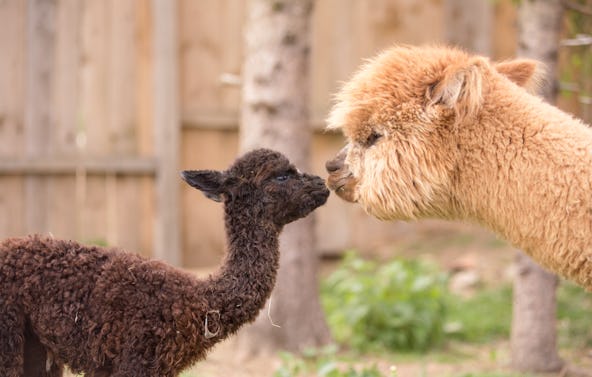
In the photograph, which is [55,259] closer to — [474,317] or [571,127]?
[571,127]

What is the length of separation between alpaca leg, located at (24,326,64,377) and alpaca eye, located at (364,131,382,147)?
1.92 meters

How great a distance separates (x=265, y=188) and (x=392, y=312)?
12.0ft

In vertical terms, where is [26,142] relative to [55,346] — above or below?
above

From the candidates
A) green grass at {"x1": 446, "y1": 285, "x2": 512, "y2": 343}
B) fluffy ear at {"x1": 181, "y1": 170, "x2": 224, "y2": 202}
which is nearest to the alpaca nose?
fluffy ear at {"x1": 181, "y1": 170, "x2": 224, "y2": 202}

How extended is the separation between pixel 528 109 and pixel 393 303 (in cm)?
393

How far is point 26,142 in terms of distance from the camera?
9094mm

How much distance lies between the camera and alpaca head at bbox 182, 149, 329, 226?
431cm

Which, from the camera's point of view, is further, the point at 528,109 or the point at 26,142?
the point at 26,142

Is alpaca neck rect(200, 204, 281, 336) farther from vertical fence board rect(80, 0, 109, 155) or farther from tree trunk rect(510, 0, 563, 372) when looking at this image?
vertical fence board rect(80, 0, 109, 155)

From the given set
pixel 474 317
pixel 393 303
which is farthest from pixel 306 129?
pixel 474 317

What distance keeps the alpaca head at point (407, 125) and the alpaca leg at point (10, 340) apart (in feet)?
5.63

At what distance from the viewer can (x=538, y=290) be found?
6.71 metres

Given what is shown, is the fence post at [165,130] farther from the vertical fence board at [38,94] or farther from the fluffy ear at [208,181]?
the fluffy ear at [208,181]

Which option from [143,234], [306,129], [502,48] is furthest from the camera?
[502,48]
